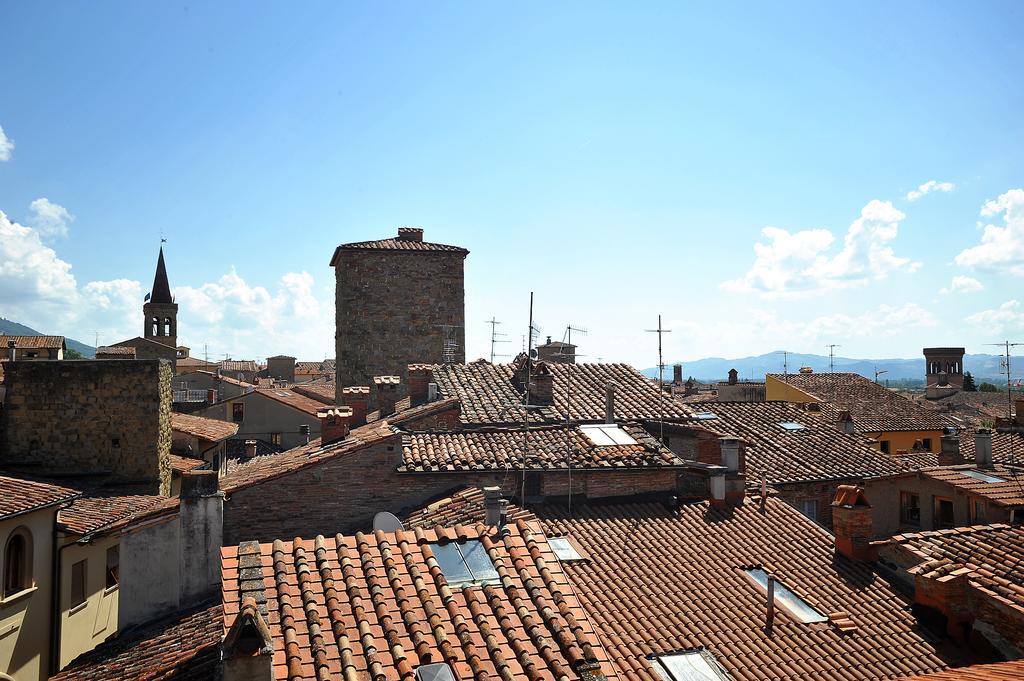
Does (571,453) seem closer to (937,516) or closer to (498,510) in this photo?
(498,510)

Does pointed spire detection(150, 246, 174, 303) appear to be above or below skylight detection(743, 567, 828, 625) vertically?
above

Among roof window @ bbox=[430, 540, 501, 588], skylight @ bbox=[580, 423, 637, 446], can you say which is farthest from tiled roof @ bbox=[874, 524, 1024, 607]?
roof window @ bbox=[430, 540, 501, 588]

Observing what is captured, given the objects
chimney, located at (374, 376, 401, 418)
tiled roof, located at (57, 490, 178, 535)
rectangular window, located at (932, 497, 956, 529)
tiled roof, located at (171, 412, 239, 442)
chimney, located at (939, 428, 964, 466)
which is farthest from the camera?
tiled roof, located at (171, 412, 239, 442)

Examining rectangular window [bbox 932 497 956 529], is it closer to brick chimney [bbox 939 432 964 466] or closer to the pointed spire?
brick chimney [bbox 939 432 964 466]

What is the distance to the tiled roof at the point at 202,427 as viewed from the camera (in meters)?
24.1

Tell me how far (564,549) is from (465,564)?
497 centimetres

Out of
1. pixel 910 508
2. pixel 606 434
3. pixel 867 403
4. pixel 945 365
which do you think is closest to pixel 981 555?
pixel 606 434

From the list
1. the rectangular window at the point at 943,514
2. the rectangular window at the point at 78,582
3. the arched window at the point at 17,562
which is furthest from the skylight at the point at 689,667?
the rectangular window at the point at 78,582

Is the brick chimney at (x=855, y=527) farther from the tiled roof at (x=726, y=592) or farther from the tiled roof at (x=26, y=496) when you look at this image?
the tiled roof at (x=26, y=496)

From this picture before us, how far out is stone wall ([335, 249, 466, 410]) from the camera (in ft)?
85.5

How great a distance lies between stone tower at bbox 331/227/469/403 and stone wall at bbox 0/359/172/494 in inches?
311

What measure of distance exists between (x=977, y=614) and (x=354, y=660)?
972cm

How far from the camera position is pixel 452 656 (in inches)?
258

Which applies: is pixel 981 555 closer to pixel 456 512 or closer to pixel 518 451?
pixel 518 451
